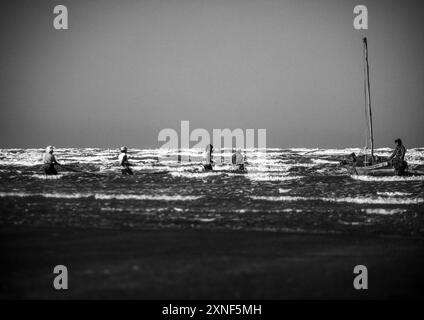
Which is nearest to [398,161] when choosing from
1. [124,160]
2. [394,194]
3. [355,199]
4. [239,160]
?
[394,194]

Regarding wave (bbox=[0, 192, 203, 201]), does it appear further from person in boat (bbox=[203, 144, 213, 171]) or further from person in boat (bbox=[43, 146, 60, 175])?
person in boat (bbox=[203, 144, 213, 171])

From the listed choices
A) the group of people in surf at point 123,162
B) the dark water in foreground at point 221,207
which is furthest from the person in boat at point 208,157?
the dark water in foreground at point 221,207

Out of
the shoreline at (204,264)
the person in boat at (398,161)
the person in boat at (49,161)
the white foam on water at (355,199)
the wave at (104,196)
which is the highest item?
the person in boat at (49,161)

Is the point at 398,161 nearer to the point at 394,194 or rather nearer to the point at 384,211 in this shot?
the point at 394,194

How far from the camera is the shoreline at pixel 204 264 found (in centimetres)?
600

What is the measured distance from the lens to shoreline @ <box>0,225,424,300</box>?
236 inches

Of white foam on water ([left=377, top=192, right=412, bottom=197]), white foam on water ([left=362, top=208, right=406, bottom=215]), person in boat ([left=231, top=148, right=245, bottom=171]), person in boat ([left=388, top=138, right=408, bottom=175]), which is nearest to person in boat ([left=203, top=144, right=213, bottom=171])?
person in boat ([left=231, top=148, right=245, bottom=171])

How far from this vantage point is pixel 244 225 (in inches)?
453

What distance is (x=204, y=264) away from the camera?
7363 millimetres

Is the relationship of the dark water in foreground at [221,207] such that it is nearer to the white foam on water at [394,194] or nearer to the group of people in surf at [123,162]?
the white foam on water at [394,194]

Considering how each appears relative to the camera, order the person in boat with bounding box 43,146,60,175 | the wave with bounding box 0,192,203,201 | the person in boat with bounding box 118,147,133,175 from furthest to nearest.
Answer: the person in boat with bounding box 118,147,133,175 < the person in boat with bounding box 43,146,60,175 < the wave with bounding box 0,192,203,201
